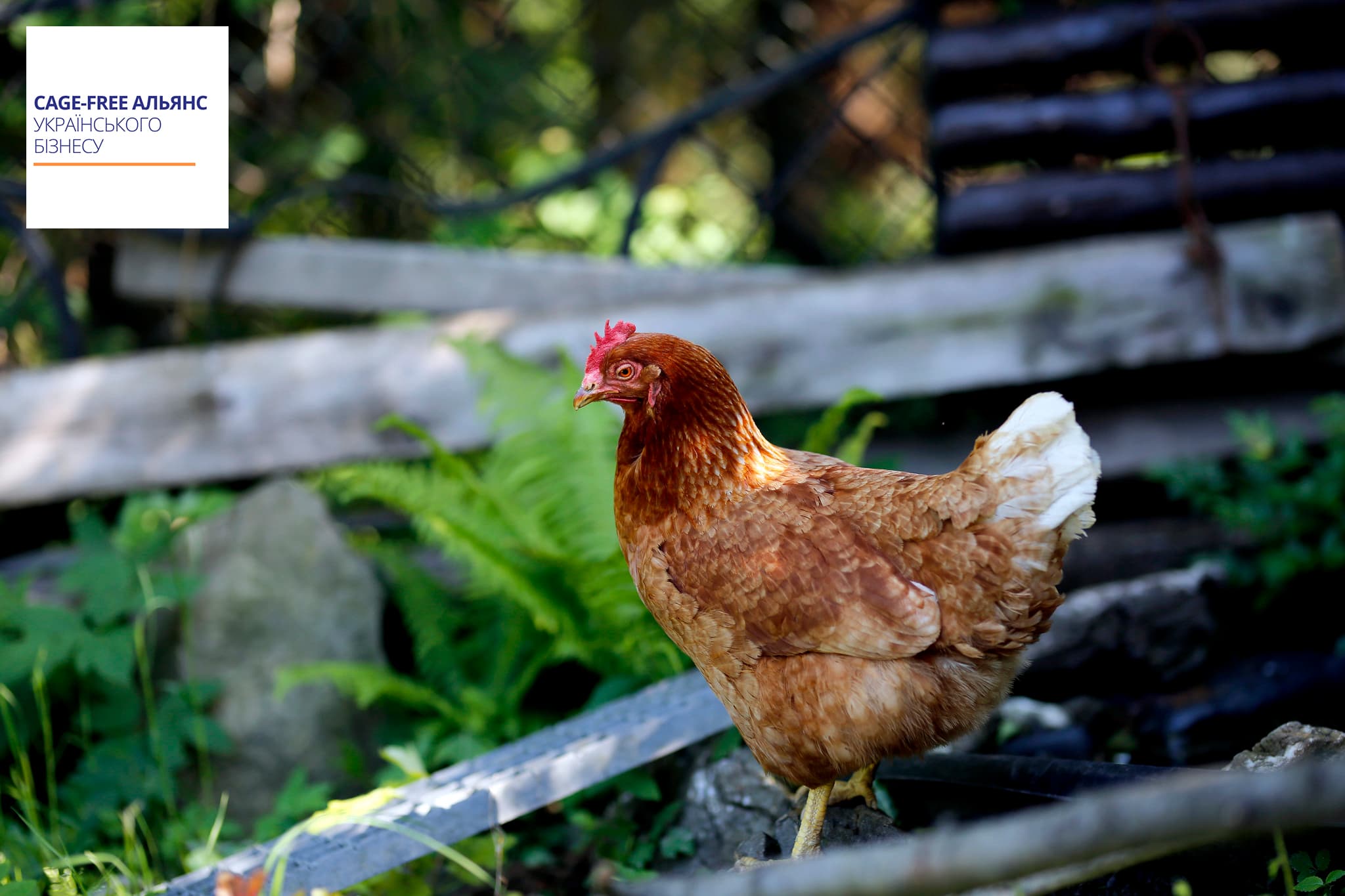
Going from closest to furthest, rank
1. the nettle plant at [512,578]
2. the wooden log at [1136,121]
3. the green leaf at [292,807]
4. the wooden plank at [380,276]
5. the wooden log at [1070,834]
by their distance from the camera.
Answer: the wooden log at [1070,834] → the green leaf at [292,807] → the nettle plant at [512,578] → the wooden log at [1136,121] → the wooden plank at [380,276]

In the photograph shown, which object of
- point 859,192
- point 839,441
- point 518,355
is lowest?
point 839,441

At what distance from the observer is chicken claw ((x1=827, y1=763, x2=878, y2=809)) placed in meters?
2.29

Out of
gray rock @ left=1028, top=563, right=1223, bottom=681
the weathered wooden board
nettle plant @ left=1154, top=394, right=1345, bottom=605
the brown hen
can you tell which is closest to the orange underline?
the brown hen

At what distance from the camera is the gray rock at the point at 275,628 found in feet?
10.5

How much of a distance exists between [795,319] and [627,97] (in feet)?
8.58

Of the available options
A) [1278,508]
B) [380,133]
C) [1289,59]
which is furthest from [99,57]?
[1289,59]

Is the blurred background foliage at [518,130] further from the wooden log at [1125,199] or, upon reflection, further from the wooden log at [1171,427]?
the wooden log at [1171,427]

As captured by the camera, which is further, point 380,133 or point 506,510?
point 380,133

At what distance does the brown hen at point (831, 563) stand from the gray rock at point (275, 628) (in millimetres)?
1657

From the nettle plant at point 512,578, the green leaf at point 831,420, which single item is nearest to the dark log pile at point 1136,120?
the green leaf at point 831,420

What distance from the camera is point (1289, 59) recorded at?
13.1 ft

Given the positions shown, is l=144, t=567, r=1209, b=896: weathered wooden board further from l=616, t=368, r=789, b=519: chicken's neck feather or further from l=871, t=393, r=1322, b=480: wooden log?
l=871, t=393, r=1322, b=480: wooden log

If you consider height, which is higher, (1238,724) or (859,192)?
(859,192)

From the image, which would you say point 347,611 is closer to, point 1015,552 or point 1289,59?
point 1015,552
